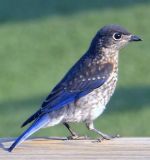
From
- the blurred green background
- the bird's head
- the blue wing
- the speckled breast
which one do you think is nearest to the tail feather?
the blue wing

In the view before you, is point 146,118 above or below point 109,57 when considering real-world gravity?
below

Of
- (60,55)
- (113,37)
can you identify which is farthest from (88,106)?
(60,55)

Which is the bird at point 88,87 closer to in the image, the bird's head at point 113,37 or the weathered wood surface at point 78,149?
the bird's head at point 113,37

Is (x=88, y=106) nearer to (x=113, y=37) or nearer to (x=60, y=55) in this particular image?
(x=113, y=37)

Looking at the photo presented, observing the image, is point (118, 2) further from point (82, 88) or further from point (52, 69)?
point (82, 88)

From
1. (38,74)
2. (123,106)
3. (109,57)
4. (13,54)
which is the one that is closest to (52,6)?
(13,54)

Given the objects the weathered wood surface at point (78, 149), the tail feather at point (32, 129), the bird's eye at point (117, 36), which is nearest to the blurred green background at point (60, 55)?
the bird's eye at point (117, 36)
